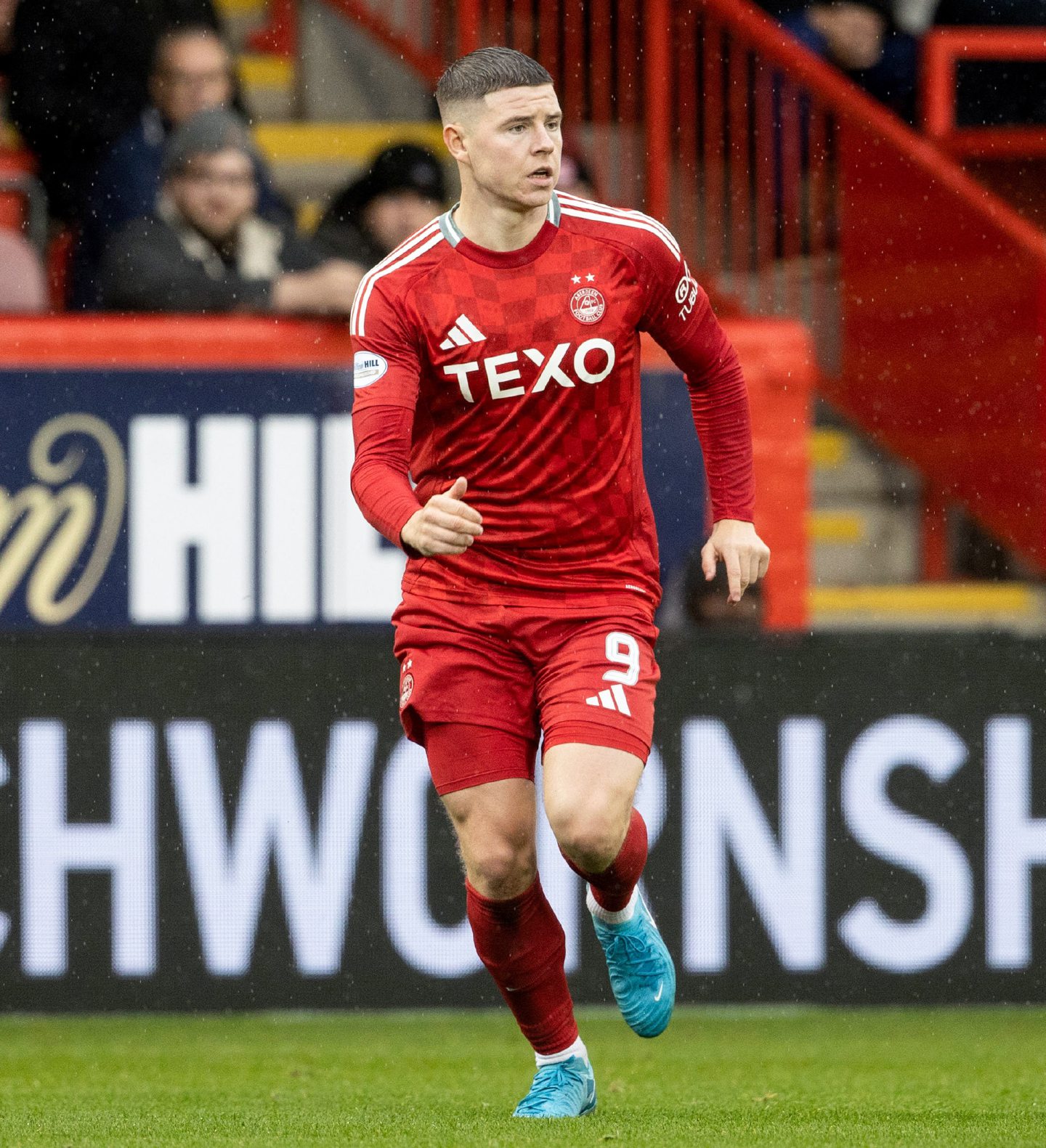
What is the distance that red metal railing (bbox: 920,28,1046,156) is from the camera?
28.2 feet

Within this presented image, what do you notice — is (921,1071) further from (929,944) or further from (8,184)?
(8,184)

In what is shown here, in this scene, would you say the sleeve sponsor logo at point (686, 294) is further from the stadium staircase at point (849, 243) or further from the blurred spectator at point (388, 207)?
the stadium staircase at point (849, 243)

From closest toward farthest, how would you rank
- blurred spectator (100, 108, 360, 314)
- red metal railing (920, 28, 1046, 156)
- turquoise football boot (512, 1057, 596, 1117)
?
turquoise football boot (512, 1057, 596, 1117), blurred spectator (100, 108, 360, 314), red metal railing (920, 28, 1046, 156)

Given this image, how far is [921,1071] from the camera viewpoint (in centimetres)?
526

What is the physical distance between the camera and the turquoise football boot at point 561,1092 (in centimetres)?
440

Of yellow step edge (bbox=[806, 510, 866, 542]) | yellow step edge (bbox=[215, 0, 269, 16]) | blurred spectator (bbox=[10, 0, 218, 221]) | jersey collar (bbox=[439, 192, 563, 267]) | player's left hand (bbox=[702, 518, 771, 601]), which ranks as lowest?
yellow step edge (bbox=[806, 510, 866, 542])

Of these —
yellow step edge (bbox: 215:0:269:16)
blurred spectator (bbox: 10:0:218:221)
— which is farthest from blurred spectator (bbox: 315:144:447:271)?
yellow step edge (bbox: 215:0:269:16)

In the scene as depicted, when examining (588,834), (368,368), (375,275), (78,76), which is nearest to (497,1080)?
(588,834)

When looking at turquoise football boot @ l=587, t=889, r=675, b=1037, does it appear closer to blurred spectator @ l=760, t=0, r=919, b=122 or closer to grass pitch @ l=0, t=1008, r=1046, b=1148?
grass pitch @ l=0, t=1008, r=1046, b=1148

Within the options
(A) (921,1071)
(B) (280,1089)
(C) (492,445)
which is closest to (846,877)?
(A) (921,1071)

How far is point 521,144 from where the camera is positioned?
13.9 ft

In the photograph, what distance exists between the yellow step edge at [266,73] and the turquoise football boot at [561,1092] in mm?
6000

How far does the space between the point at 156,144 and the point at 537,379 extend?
3966 mm

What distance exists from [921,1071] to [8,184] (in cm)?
485
